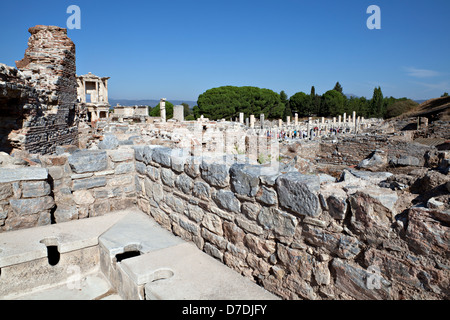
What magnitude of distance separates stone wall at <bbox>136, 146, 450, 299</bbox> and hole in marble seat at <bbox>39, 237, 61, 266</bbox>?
4.29 feet

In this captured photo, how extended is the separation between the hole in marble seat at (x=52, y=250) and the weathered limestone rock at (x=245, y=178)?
1.98 m

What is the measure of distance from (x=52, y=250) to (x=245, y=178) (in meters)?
2.32

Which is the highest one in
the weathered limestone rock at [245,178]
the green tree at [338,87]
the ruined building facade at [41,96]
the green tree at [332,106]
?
the green tree at [338,87]

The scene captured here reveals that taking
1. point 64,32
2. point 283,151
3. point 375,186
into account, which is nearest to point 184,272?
point 375,186

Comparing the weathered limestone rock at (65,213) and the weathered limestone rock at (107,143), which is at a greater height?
the weathered limestone rock at (107,143)

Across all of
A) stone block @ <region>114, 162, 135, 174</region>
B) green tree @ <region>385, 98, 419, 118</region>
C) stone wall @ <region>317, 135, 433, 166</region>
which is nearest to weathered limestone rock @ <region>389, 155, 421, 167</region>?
stone wall @ <region>317, 135, 433, 166</region>

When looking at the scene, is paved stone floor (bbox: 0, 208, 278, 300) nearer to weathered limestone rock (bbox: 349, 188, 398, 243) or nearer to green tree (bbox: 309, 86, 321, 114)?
weathered limestone rock (bbox: 349, 188, 398, 243)

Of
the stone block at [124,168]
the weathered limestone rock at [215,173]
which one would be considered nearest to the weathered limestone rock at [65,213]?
the stone block at [124,168]

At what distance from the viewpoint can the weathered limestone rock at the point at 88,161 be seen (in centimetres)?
358

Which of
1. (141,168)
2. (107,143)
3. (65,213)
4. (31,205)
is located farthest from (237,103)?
(31,205)

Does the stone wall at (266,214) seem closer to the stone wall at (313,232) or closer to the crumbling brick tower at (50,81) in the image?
the stone wall at (313,232)

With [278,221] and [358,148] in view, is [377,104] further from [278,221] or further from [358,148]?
[278,221]

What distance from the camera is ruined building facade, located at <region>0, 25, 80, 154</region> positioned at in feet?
32.4
